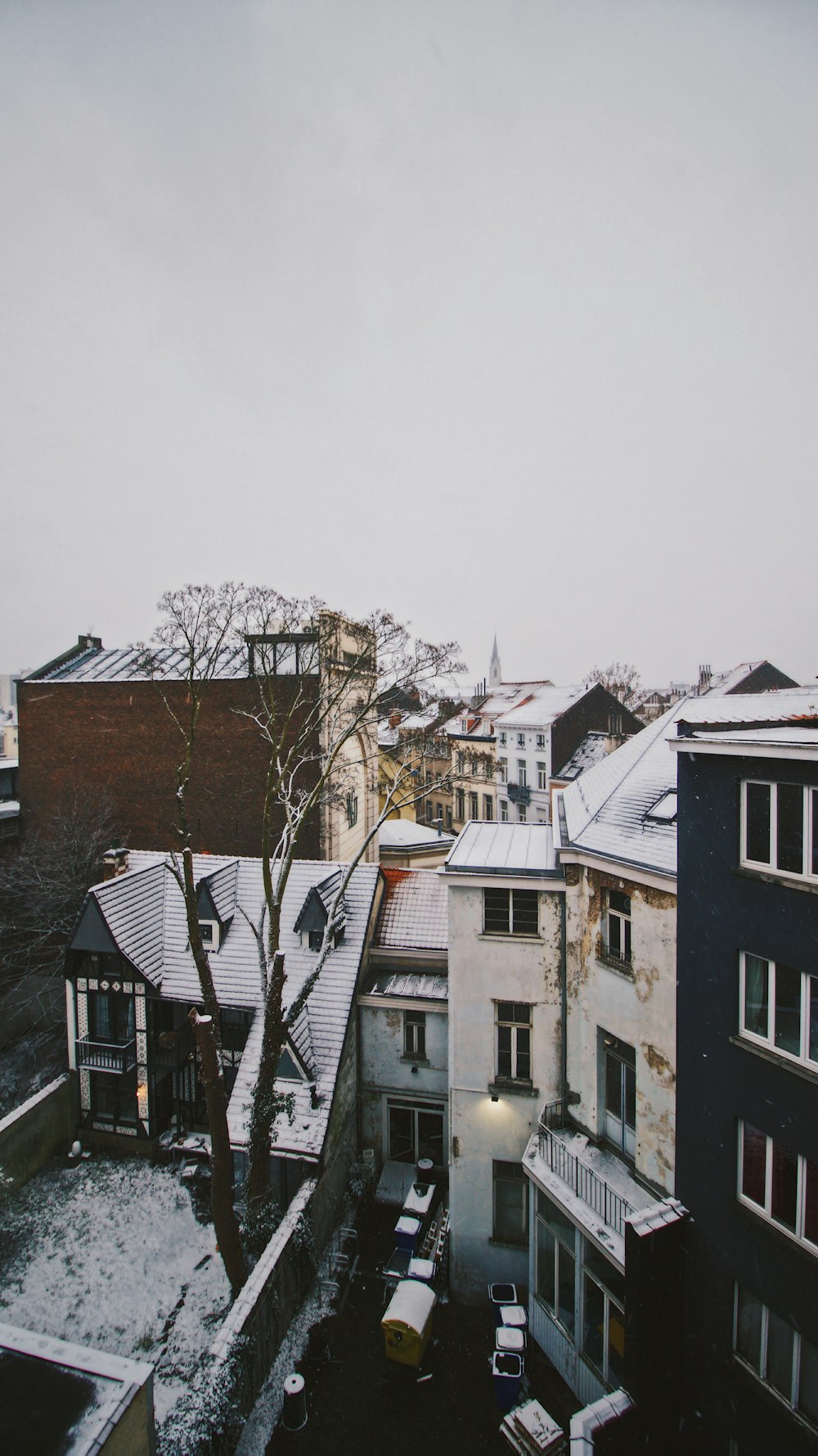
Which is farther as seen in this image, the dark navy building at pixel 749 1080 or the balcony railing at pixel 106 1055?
the balcony railing at pixel 106 1055

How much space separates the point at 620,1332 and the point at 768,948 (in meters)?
6.78

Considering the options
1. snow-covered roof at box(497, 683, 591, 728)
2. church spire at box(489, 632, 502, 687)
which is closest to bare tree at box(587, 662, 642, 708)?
snow-covered roof at box(497, 683, 591, 728)

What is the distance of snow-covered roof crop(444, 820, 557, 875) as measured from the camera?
11547mm

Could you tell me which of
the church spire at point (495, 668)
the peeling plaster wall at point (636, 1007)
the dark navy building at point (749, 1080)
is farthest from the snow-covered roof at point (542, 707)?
the church spire at point (495, 668)

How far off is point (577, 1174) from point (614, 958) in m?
3.47

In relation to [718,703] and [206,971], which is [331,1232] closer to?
[206,971]

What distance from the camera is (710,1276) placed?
771 cm

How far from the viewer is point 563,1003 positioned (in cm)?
1131

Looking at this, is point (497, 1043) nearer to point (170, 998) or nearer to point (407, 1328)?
point (407, 1328)

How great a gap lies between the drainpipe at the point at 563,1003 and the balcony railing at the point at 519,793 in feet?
75.5

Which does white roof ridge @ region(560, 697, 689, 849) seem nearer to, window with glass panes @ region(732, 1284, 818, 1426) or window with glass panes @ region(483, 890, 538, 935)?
window with glass panes @ region(483, 890, 538, 935)

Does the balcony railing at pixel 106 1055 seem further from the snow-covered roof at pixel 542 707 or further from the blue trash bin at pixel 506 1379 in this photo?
the snow-covered roof at pixel 542 707

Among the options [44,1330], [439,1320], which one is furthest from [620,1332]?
[44,1330]

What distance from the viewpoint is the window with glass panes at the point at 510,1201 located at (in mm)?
11555
